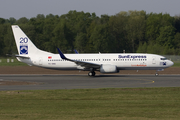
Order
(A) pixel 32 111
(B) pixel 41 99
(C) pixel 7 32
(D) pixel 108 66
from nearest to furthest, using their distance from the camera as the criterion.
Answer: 1. (A) pixel 32 111
2. (B) pixel 41 99
3. (D) pixel 108 66
4. (C) pixel 7 32

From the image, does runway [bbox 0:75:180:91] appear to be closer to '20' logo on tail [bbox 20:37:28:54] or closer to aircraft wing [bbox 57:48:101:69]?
aircraft wing [bbox 57:48:101:69]

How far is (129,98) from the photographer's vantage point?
719 inches

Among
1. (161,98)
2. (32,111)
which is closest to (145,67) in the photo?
(161,98)

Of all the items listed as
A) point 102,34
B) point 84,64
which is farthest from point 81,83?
point 102,34

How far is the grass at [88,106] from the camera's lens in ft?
41.9

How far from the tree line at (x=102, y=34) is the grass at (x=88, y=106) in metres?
80.8

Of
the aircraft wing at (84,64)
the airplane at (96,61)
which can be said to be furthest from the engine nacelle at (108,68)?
the aircraft wing at (84,64)

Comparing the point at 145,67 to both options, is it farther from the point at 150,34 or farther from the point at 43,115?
the point at 150,34

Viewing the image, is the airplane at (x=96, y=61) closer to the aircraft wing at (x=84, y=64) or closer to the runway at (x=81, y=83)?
the aircraft wing at (x=84, y=64)

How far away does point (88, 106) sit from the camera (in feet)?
50.6

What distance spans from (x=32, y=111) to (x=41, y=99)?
4087 mm

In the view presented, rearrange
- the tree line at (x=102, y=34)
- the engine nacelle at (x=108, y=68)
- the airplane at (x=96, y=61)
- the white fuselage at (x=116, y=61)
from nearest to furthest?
the engine nacelle at (x=108, y=68), the airplane at (x=96, y=61), the white fuselage at (x=116, y=61), the tree line at (x=102, y=34)

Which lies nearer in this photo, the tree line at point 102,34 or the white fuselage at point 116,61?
the white fuselage at point 116,61

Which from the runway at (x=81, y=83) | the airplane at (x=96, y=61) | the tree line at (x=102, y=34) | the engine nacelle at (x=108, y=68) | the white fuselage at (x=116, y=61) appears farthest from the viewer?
the tree line at (x=102, y=34)
